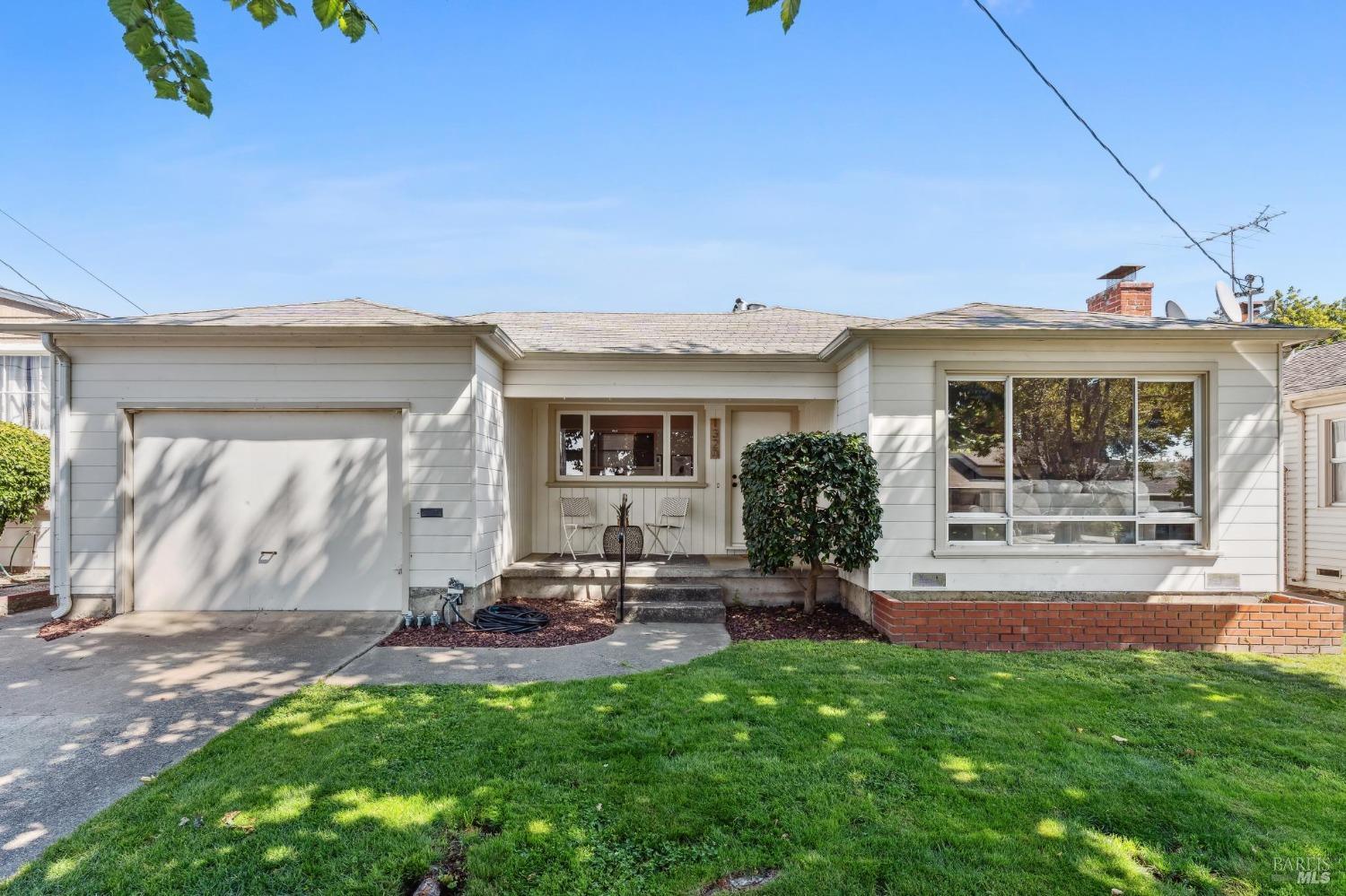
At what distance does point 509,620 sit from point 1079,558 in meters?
5.82

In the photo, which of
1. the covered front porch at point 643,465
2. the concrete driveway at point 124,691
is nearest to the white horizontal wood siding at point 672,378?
the covered front porch at point 643,465

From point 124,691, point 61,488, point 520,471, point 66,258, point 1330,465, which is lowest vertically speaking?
point 124,691

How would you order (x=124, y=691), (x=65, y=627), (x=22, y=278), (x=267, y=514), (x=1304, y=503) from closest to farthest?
(x=124, y=691) < (x=65, y=627) < (x=267, y=514) < (x=1304, y=503) < (x=22, y=278)

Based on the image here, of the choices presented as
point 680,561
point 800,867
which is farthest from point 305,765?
point 680,561

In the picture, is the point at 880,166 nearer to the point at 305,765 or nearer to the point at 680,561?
the point at 680,561

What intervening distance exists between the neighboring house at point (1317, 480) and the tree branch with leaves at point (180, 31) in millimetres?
11813

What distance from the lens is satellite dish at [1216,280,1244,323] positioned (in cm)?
829

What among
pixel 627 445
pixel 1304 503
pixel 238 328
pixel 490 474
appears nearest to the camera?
pixel 238 328

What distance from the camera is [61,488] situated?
6.34 m

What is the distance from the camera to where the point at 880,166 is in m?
9.40

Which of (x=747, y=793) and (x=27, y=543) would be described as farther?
(x=27, y=543)

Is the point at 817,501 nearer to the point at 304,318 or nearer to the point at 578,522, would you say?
the point at 578,522

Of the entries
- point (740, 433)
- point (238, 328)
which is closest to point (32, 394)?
point (238, 328)

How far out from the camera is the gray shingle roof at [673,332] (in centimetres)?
786
